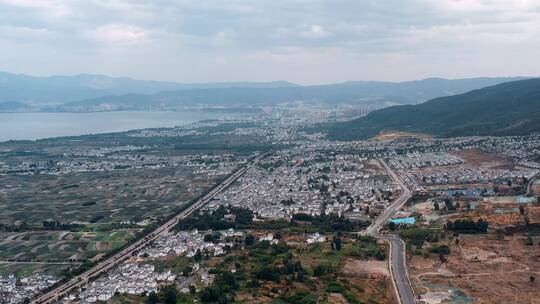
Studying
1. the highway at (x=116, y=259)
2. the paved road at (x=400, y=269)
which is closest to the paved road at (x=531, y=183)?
the paved road at (x=400, y=269)

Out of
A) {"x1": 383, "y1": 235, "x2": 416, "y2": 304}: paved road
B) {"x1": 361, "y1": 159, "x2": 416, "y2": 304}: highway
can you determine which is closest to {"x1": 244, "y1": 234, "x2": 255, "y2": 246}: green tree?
{"x1": 361, "y1": 159, "x2": 416, "y2": 304}: highway

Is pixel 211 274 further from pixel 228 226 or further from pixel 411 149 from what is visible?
pixel 411 149

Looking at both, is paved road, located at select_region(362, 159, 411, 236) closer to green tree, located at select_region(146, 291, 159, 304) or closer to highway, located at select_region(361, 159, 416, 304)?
highway, located at select_region(361, 159, 416, 304)

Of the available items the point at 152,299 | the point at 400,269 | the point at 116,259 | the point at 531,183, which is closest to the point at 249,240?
the point at 116,259

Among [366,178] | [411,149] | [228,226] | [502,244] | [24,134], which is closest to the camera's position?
[502,244]

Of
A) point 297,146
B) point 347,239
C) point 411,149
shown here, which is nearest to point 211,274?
point 347,239

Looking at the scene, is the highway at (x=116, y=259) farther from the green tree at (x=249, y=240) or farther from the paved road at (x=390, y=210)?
the paved road at (x=390, y=210)

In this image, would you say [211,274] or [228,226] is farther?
[228,226]
